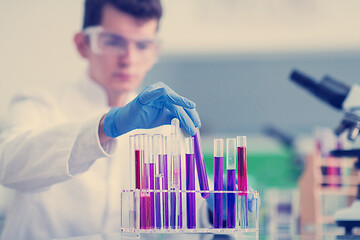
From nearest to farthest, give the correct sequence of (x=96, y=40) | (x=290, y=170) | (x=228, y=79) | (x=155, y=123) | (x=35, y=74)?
(x=155, y=123) < (x=96, y=40) < (x=290, y=170) < (x=35, y=74) < (x=228, y=79)

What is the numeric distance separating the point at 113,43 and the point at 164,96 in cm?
89

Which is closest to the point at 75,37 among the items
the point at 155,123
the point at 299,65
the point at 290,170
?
the point at 155,123

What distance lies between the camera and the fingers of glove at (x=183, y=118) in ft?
3.81

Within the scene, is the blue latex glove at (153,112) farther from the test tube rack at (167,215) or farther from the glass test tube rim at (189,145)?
the test tube rack at (167,215)

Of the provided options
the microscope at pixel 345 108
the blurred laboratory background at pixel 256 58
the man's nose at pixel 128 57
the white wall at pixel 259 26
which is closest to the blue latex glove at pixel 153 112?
the microscope at pixel 345 108

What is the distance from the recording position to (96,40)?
201cm

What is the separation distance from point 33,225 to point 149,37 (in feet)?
2.84

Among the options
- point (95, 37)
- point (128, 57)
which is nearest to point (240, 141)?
point (128, 57)

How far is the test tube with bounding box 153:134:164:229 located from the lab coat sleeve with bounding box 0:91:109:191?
0.22 m

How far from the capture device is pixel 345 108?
5.40 ft

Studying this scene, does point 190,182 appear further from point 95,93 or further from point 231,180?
point 95,93

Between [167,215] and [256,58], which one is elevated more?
[256,58]

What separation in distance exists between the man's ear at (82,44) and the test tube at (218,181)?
114cm

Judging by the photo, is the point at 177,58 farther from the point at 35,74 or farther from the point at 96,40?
the point at 96,40
